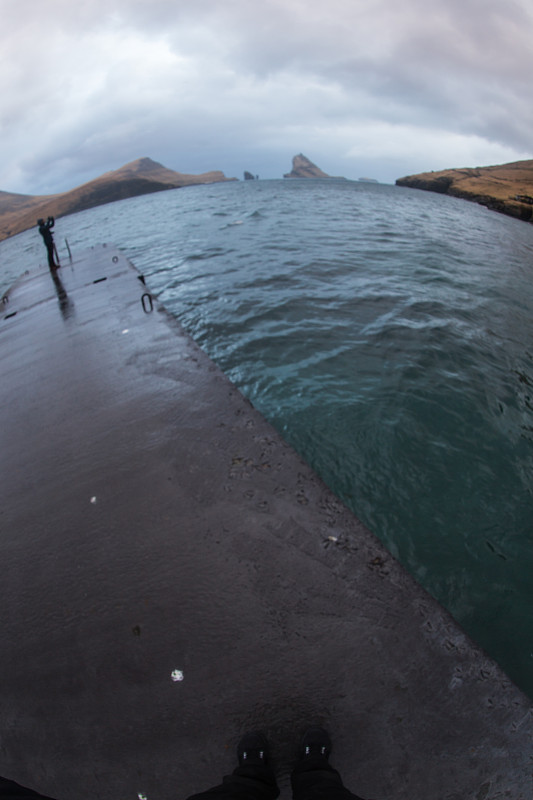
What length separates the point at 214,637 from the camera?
93.6 inches

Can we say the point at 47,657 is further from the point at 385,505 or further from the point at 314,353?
the point at 314,353

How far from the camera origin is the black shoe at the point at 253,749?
1.91 m

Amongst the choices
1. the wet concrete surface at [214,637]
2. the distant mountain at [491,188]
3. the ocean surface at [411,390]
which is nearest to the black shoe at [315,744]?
the wet concrete surface at [214,637]

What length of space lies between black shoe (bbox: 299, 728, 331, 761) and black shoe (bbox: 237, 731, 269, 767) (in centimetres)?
19

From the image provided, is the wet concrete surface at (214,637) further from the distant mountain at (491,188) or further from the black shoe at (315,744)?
the distant mountain at (491,188)

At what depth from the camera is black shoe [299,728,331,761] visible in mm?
1883

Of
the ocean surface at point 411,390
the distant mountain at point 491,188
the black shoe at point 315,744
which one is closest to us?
the black shoe at point 315,744

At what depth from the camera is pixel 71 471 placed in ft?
12.4

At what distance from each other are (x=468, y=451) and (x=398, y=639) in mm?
2973

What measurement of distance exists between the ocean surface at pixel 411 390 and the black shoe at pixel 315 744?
1603mm

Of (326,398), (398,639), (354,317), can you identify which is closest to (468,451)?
(326,398)

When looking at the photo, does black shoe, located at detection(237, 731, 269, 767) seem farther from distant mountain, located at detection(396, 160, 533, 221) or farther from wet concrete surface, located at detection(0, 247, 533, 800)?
distant mountain, located at detection(396, 160, 533, 221)

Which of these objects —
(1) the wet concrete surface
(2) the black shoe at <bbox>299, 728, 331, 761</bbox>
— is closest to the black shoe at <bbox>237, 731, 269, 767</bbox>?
(1) the wet concrete surface

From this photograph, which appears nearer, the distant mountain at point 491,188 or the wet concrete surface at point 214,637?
the wet concrete surface at point 214,637
